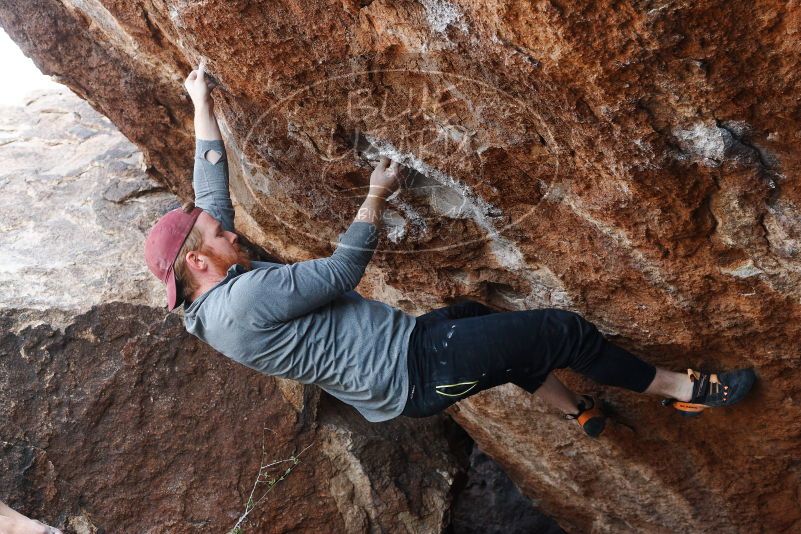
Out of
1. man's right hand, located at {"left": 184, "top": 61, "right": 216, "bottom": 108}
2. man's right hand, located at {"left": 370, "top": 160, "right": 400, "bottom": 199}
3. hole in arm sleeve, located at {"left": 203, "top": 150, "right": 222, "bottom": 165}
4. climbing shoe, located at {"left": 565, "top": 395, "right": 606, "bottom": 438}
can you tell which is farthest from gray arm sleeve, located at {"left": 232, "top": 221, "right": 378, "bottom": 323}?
climbing shoe, located at {"left": 565, "top": 395, "right": 606, "bottom": 438}

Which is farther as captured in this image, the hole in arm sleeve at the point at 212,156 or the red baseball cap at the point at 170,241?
the hole in arm sleeve at the point at 212,156

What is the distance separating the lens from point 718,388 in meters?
2.96

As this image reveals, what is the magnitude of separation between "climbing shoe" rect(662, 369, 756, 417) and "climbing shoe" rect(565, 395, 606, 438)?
457 millimetres

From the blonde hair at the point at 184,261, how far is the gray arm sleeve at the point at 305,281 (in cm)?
28

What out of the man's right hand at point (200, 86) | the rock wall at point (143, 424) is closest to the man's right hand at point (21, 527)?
the rock wall at point (143, 424)

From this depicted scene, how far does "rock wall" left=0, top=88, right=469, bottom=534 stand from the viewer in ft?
11.4

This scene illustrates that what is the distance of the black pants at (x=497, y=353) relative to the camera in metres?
2.75

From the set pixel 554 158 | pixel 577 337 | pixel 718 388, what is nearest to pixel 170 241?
pixel 554 158

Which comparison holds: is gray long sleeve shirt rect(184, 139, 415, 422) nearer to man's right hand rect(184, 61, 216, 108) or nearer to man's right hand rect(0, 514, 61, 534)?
man's right hand rect(184, 61, 216, 108)

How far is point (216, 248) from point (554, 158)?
1.26 meters

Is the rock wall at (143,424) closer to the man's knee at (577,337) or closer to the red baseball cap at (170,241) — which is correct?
the red baseball cap at (170,241)

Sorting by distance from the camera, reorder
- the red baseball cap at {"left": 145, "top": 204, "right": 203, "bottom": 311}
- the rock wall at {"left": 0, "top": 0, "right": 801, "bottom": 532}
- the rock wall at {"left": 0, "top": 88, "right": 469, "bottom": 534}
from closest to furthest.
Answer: the rock wall at {"left": 0, "top": 0, "right": 801, "bottom": 532} → the red baseball cap at {"left": 145, "top": 204, "right": 203, "bottom": 311} → the rock wall at {"left": 0, "top": 88, "right": 469, "bottom": 534}

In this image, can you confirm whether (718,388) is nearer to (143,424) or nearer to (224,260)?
(224,260)

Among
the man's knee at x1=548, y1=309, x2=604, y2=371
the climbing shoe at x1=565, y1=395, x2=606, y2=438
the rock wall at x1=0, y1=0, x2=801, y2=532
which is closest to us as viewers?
the rock wall at x1=0, y1=0, x2=801, y2=532
